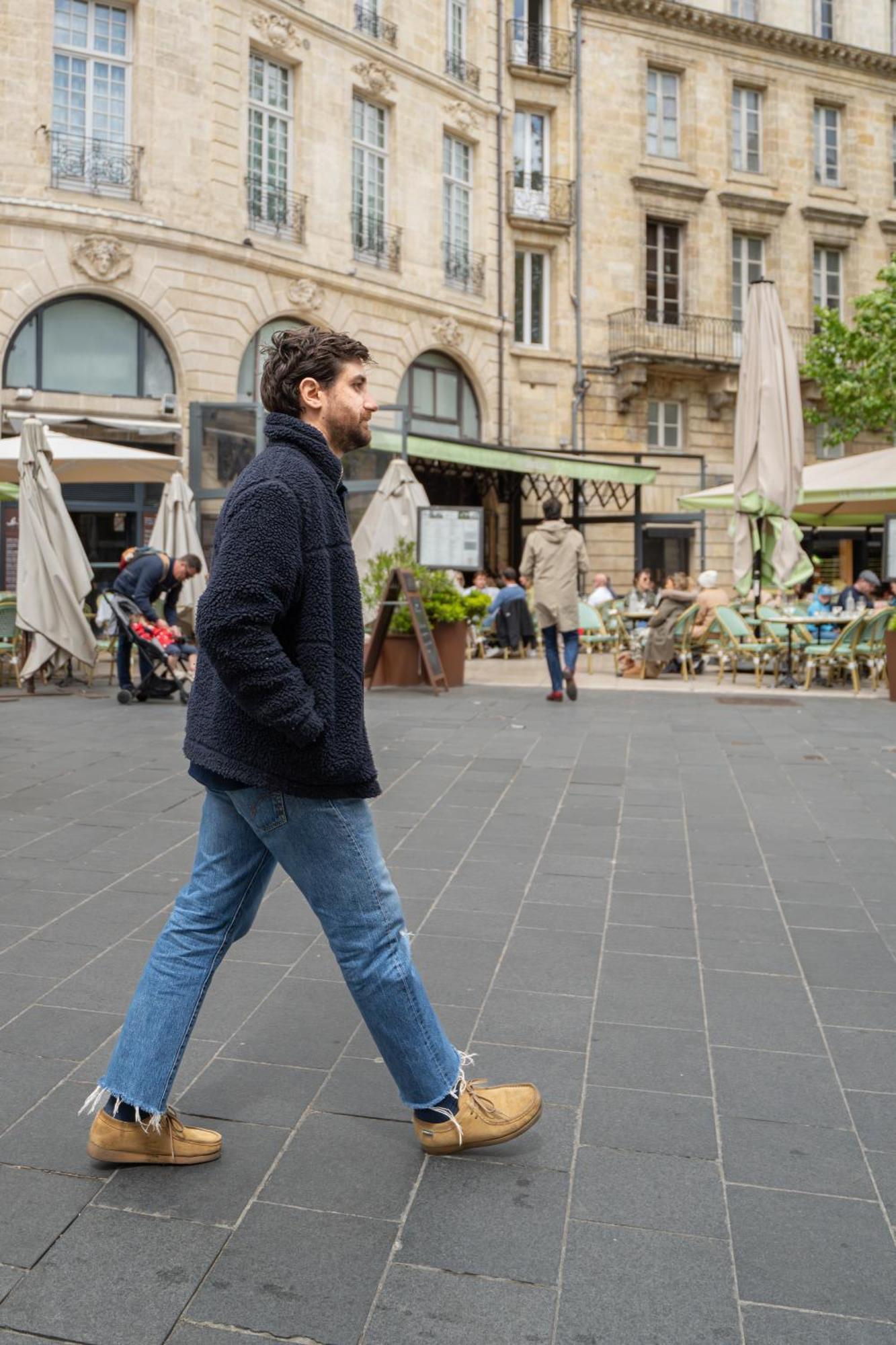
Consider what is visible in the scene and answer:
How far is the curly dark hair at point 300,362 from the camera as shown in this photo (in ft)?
8.43

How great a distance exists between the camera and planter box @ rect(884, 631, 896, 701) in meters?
11.8

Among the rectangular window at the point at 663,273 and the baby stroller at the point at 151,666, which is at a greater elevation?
the rectangular window at the point at 663,273

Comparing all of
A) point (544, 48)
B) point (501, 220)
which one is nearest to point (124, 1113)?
point (501, 220)

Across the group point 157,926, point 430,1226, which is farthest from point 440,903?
point 430,1226

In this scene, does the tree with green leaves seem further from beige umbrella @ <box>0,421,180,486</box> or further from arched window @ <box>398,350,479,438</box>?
beige umbrella @ <box>0,421,180,486</box>

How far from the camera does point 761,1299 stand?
7.01 ft

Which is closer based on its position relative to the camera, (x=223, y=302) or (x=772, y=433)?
(x=772, y=433)

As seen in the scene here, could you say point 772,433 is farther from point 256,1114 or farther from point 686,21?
point 686,21

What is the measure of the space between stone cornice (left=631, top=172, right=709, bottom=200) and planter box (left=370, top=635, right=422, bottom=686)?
61.7 feet

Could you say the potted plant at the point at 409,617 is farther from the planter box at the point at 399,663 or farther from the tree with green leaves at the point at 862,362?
the tree with green leaves at the point at 862,362

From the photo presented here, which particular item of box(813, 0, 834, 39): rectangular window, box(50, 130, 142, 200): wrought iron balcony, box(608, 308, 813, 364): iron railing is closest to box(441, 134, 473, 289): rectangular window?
box(608, 308, 813, 364): iron railing

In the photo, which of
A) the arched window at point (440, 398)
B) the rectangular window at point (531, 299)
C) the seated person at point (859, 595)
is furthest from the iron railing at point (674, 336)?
the seated person at point (859, 595)

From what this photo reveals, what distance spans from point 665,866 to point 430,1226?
304 centimetres

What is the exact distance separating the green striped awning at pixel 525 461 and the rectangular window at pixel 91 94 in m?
5.87
